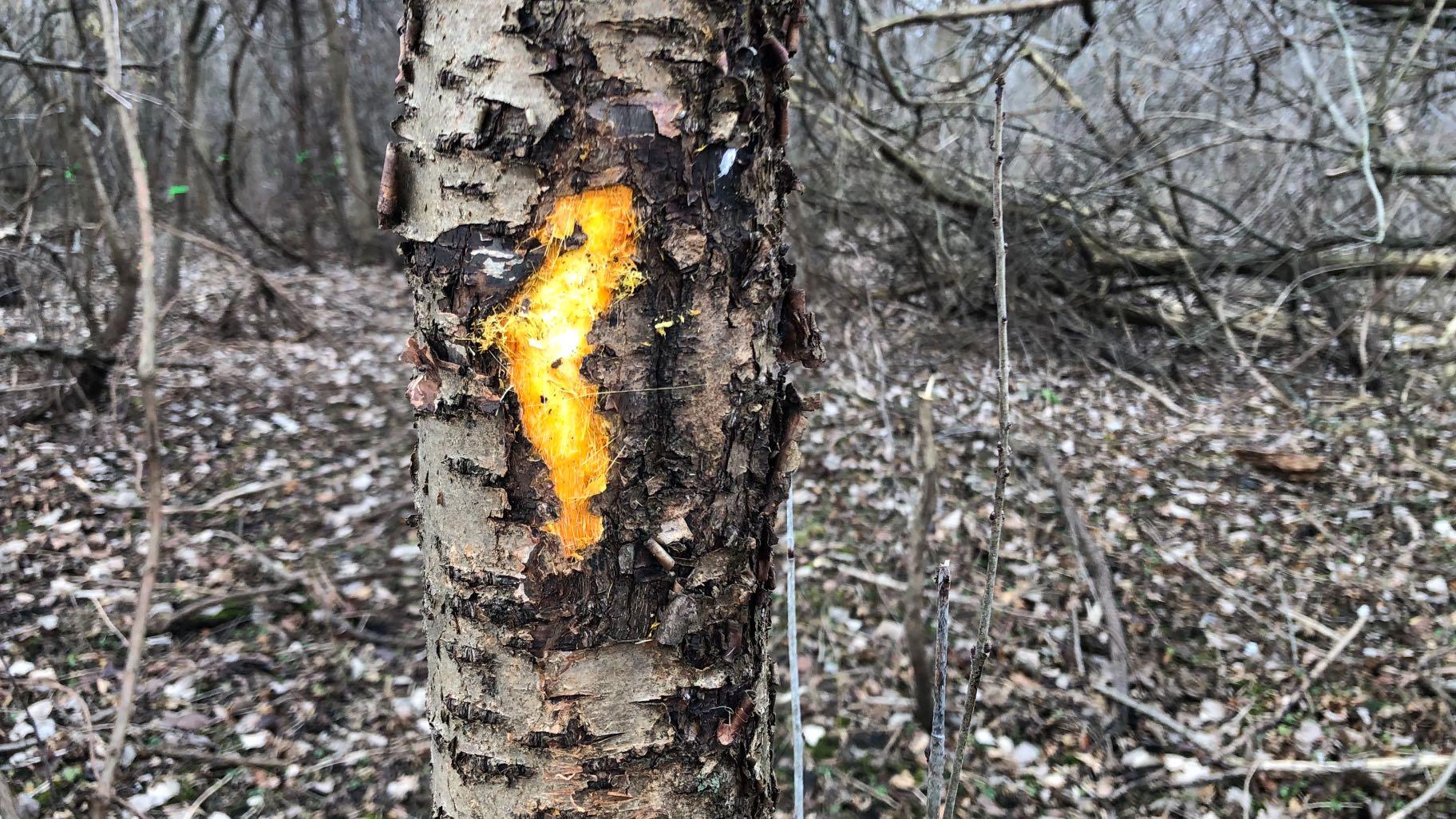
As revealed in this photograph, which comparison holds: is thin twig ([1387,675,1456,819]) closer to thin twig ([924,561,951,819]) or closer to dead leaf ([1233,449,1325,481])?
dead leaf ([1233,449,1325,481])

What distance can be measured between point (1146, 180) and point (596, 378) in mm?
5862

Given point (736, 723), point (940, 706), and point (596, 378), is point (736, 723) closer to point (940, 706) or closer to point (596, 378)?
point (940, 706)

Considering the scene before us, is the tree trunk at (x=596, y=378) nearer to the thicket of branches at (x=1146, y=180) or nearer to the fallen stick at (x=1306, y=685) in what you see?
the fallen stick at (x=1306, y=685)

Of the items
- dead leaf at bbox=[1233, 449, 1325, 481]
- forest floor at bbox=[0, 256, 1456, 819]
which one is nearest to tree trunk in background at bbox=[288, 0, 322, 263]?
forest floor at bbox=[0, 256, 1456, 819]

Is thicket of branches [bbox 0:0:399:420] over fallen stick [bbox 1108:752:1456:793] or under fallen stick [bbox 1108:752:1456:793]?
over

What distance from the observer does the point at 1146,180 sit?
18.7ft

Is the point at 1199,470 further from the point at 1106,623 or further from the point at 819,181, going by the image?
the point at 819,181

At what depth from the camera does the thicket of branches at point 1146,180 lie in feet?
16.7

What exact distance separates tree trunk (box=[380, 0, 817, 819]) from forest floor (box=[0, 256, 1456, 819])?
184 centimetres

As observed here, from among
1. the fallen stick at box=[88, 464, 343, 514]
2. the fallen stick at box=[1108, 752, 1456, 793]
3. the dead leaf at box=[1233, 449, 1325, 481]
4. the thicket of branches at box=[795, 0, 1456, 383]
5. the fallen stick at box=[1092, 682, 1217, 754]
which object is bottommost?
the fallen stick at box=[1108, 752, 1456, 793]

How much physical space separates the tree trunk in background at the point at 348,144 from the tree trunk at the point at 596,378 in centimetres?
876

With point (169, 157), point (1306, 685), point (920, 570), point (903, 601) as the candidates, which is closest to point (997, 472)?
point (920, 570)

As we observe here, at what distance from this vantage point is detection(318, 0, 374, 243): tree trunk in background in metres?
8.71

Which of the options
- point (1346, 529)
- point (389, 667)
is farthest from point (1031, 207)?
point (389, 667)
